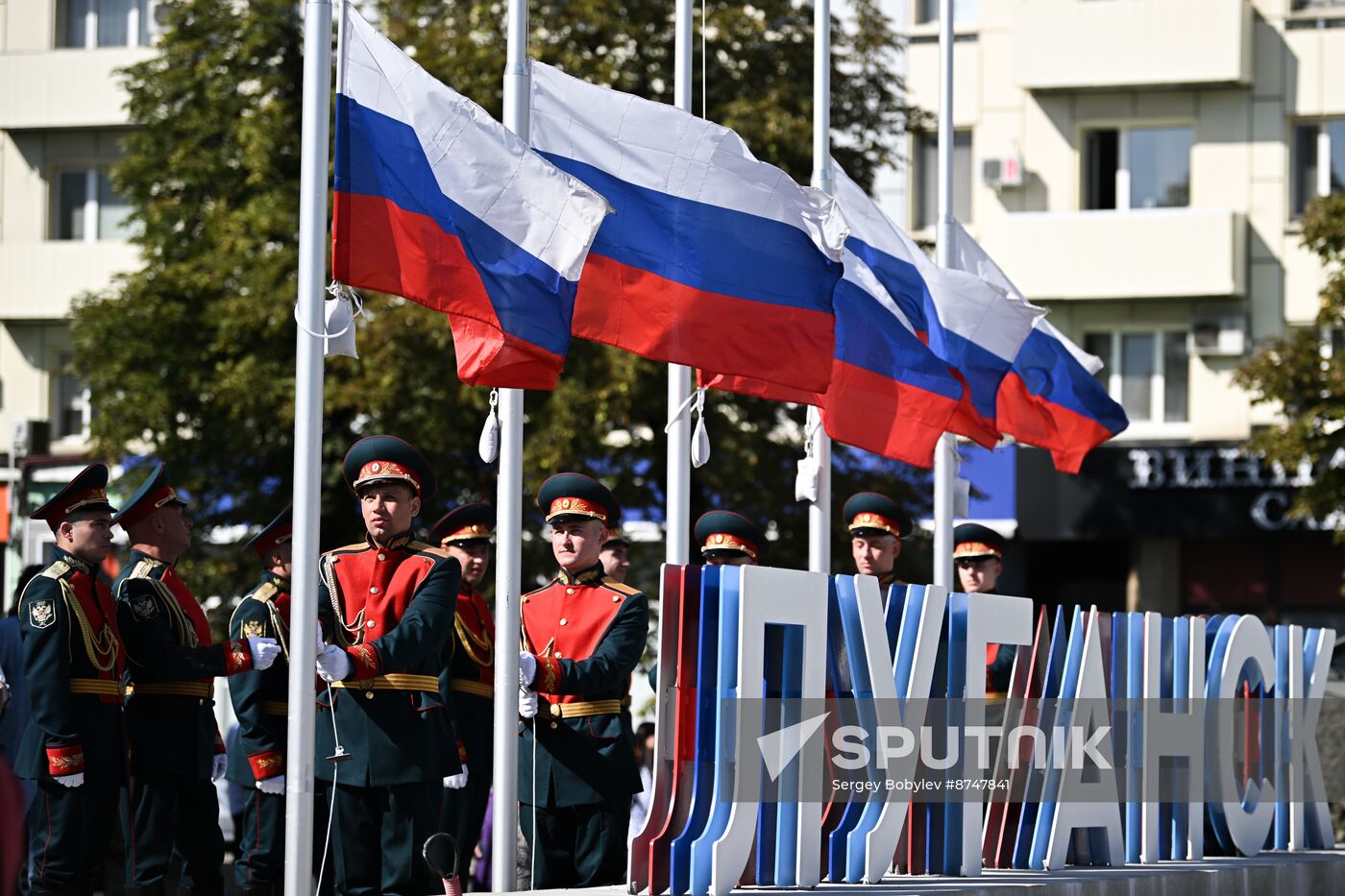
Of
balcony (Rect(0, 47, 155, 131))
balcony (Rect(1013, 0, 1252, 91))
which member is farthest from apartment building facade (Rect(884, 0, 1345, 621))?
balcony (Rect(0, 47, 155, 131))

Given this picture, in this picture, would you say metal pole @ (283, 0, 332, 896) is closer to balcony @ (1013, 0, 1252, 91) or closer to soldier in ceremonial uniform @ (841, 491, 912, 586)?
soldier in ceremonial uniform @ (841, 491, 912, 586)

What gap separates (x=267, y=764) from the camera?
30.9 feet

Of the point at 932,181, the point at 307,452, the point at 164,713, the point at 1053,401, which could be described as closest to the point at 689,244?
the point at 307,452

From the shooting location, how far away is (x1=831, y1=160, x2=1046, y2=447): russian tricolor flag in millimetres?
12758

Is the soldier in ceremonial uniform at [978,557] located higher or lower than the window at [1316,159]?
lower

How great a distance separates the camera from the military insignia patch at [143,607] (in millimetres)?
9125

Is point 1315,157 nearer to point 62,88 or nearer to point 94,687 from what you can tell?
point 62,88

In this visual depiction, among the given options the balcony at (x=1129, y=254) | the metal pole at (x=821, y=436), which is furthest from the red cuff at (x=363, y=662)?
the balcony at (x=1129, y=254)

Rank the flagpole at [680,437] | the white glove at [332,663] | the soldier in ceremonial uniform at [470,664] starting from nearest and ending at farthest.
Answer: the white glove at [332,663] → the soldier in ceremonial uniform at [470,664] → the flagpole at [680,437]

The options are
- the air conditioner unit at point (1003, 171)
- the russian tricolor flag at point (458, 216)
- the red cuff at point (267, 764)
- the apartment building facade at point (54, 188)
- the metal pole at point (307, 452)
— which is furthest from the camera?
the apartment building facade at point (54, 188)

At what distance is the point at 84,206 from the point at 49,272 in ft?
3.56

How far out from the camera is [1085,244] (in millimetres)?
28406

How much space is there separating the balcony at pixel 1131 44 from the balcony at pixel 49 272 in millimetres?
13110

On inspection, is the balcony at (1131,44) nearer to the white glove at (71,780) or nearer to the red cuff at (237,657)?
the red cuff at (237,657)
